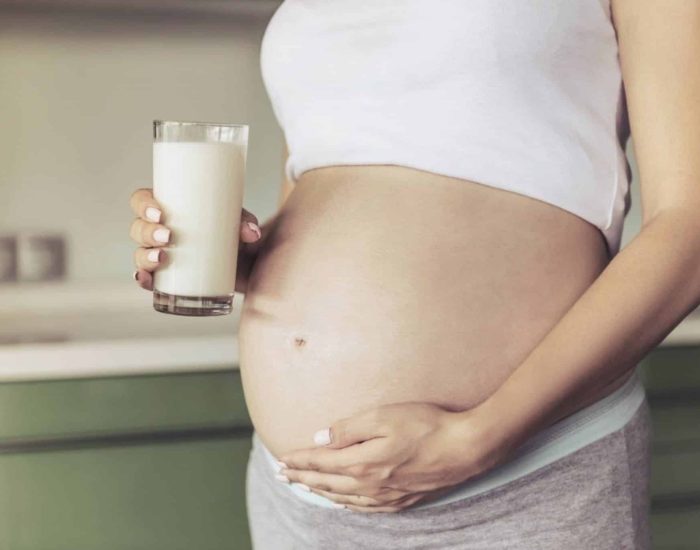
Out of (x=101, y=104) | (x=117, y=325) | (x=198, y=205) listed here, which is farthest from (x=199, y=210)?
(x=101, y=104)

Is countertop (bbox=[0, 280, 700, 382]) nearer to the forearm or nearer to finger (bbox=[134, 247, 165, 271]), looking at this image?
finger (bbox=[134, 247, 165, 271])

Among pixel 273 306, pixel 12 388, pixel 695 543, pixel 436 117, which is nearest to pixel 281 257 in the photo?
pixel 273 306

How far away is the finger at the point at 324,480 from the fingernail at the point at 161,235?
0.72ft

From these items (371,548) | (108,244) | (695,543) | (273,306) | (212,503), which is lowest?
(695,543)

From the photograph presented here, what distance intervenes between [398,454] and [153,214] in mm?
284

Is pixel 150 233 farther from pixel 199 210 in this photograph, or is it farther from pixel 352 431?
pixel 352 431

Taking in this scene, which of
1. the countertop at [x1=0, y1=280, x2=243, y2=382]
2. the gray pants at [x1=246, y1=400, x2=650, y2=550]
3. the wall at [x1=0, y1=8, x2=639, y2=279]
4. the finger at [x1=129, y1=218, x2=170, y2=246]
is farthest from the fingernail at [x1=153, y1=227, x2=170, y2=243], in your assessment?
the wall at [x1=0, y1=8, x2=639, y2=279]

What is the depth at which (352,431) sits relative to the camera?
29.3 inches

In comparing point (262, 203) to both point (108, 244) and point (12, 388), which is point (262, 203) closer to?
point (108, 244)

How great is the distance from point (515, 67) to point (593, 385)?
0.26m

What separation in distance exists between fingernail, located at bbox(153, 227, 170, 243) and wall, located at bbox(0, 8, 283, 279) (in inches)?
37.8

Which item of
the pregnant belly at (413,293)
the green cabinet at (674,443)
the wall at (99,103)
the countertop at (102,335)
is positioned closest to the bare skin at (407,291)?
the pregnant belly at (413,293)

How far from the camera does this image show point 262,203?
1.78 meters

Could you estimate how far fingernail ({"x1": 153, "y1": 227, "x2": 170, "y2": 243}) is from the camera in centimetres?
79
